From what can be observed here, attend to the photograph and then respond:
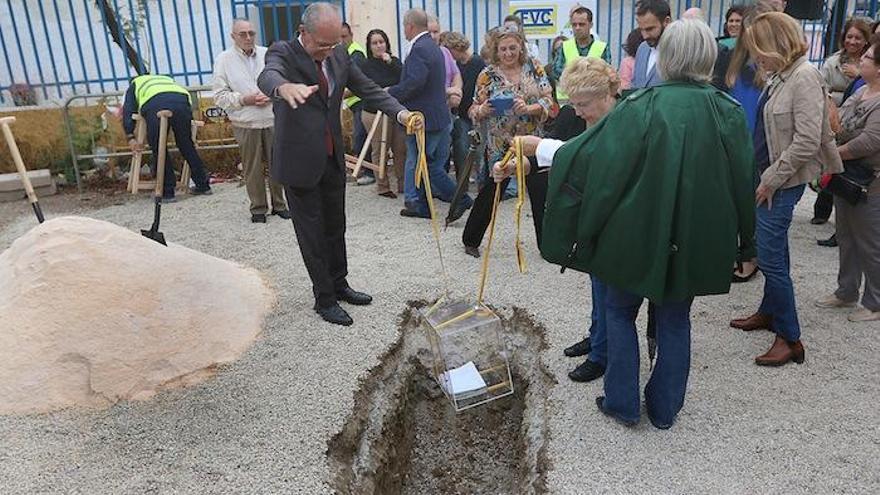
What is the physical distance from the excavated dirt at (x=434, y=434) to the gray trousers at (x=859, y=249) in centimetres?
201

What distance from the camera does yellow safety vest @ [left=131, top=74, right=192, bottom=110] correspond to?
7273mm

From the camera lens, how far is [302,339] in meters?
4.29

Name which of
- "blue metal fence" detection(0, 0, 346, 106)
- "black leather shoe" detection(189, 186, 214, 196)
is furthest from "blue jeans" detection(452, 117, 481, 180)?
"blue metal fence" detection(0, 0, 346, 106)

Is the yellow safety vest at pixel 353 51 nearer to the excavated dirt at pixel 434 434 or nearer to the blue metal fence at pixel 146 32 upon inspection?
the blue metal fence at pixel 146 32

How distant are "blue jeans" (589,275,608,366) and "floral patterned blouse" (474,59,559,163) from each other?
6.88 feet

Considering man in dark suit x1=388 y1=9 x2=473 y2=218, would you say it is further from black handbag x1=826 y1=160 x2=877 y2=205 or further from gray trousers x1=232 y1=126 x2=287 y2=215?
black handbag x1=826 y1=160 x2=877 y2=205

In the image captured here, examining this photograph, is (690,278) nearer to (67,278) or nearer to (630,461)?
(630,461)

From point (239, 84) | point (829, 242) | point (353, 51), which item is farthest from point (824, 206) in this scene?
point (239, 84)

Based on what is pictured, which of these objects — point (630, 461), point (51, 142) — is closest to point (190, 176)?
point (51, 142)

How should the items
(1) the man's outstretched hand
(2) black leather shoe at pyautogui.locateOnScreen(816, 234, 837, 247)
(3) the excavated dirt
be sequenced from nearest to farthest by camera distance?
(3) the excavated dirt
(1) the man's outstretched hand
(2) black leather shoe at pyautogui.locateOnScreen(816, 234, 837, 247)

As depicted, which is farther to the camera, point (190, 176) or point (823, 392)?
point (190, 176)

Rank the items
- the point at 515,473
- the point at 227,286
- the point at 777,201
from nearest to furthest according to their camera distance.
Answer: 1. the point at 515,473
2. the point at 777,201
3. the point at 227,286

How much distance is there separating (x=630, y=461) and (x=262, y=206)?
4767mm

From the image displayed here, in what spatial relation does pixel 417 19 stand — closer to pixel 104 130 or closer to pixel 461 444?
pixel 461 444
